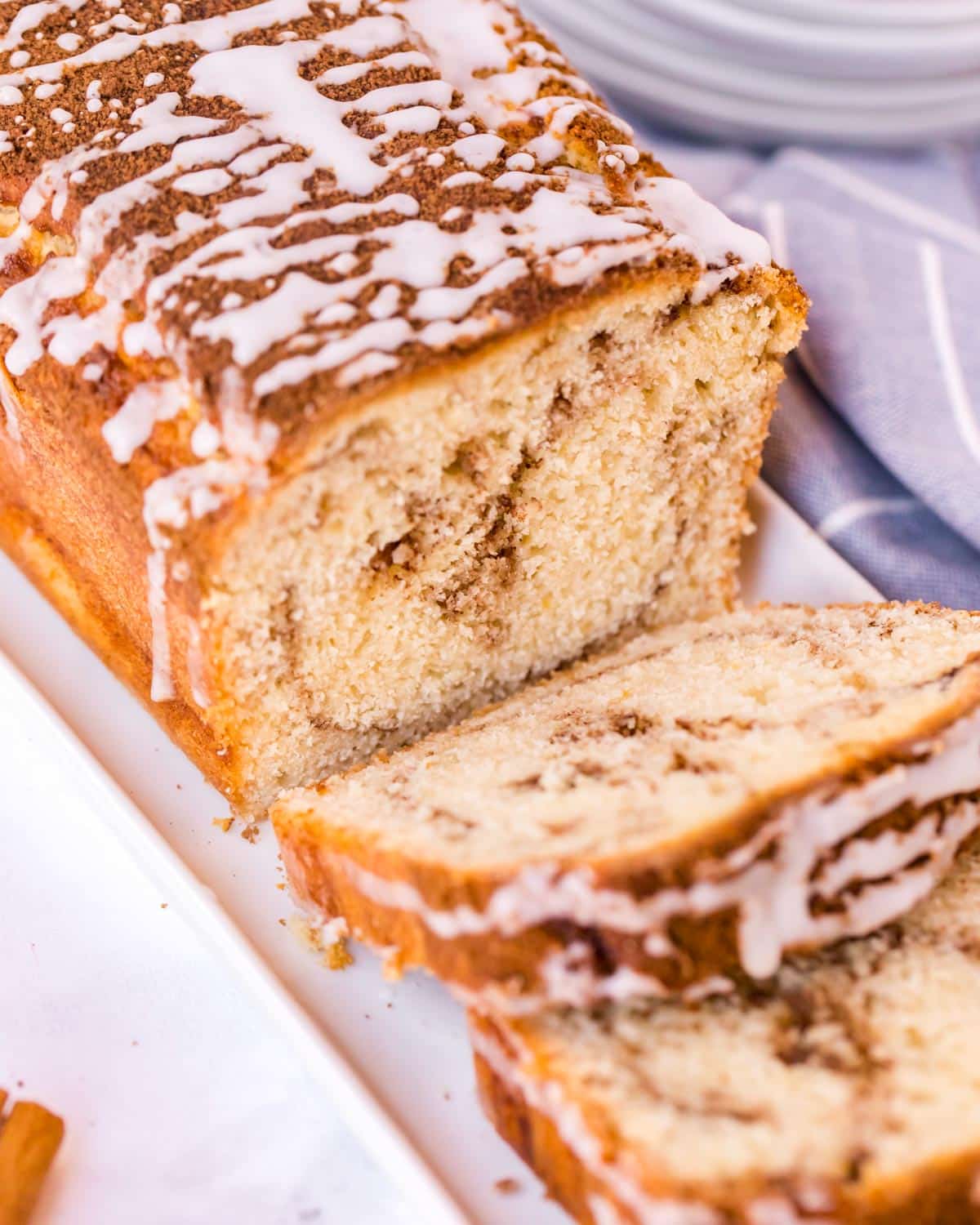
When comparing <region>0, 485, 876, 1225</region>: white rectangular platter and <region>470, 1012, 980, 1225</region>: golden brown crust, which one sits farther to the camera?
<region>0, 485, 876, 1225</region>: white rectangular platter

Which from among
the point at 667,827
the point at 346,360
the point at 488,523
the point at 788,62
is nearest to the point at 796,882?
the point at 667,827

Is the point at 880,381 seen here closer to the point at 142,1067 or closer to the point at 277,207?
the point at 277,207

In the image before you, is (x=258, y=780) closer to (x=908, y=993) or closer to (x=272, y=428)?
(x=272, y=428)

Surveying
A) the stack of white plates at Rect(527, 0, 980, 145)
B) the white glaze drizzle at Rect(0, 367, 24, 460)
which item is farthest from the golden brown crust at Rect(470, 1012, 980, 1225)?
the stack of white plates at Rect(527, 0, 980, 145)

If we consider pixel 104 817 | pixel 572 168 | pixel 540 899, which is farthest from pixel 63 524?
pixel 540 899

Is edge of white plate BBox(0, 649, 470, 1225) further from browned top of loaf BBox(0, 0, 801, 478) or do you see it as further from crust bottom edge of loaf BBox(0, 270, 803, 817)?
browned top of loaf BBox(0, 0, 801, 478)
